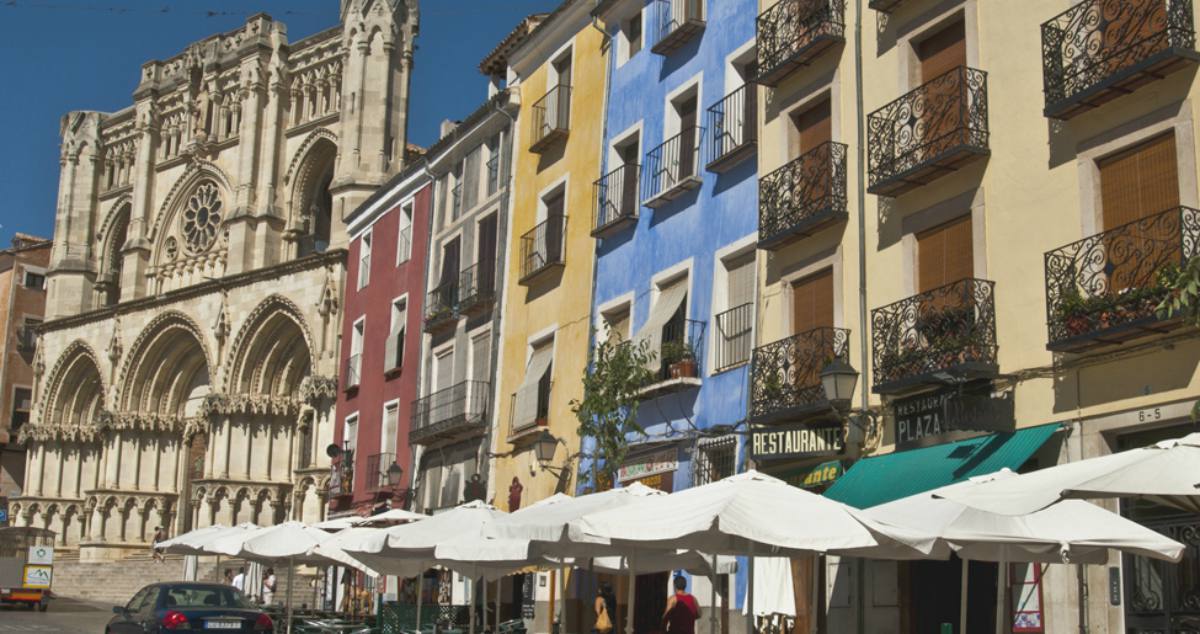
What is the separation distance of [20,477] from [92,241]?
492 inches

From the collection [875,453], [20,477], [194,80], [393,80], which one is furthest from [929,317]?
[20,477]

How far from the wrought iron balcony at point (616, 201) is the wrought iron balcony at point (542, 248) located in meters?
1.54

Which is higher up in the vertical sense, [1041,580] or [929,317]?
[929,317]

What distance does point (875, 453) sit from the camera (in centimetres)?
1733

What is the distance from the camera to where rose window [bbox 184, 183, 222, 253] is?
55.9 meters

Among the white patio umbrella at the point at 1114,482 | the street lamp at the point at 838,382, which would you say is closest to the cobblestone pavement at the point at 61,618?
the street lamp at the point at 838,382

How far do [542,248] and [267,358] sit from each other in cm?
2548

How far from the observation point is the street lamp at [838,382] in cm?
1664

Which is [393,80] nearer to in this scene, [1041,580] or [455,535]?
[455,535]

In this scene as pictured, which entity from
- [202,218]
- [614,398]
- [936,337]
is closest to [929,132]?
[936,337]

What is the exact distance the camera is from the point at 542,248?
2762 cm

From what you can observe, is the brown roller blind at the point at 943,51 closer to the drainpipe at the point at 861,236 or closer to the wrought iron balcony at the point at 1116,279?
the drainpipe at the point at 861,236

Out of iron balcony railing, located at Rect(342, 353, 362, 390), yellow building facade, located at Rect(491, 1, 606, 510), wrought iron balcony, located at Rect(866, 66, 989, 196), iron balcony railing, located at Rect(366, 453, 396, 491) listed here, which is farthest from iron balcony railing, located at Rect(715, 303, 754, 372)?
iron balcony railing, located at Rect(342, 353, 362, 390)

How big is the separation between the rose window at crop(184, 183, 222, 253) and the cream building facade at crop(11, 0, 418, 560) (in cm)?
8
